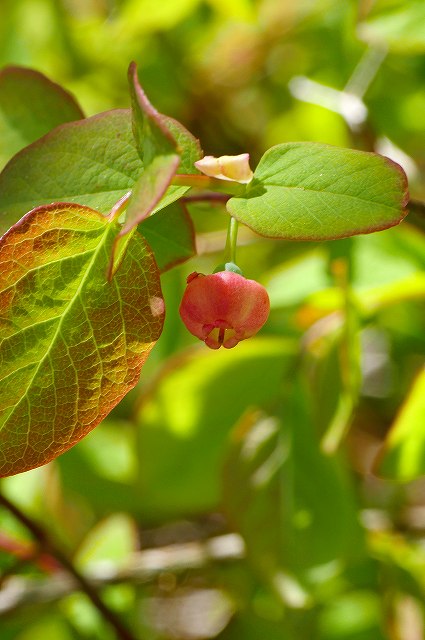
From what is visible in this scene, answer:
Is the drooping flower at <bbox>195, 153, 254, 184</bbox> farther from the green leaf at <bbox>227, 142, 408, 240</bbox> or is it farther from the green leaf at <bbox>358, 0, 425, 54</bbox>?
the green leaf at <bbox>358, 0, 425, 54</bbox>

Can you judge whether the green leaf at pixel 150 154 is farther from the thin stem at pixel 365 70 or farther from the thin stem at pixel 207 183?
the thin stem at pixel 365 70

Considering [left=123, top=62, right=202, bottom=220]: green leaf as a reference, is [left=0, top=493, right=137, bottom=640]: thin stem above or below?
below

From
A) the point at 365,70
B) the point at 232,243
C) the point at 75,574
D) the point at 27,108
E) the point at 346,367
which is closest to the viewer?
the point at 232,243

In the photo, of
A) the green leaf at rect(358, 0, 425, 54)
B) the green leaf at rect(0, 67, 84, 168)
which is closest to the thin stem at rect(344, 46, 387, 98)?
the green leaf at rect(358, 0, 425, 54)

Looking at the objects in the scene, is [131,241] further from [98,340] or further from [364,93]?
[364,93]

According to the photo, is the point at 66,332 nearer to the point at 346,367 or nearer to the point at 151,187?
the point at 151,187

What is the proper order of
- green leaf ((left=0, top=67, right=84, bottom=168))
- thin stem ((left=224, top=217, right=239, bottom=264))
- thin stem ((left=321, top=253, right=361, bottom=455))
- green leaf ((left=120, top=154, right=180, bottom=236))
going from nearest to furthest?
green leaf ((left=120, top=154, right=180, bottom=236)), thin stem ((left=224, top=217, right=239, bottom=264)), green leaf ((left=0, top=67, right=84, bottom=168)), thin stem ((left=321, top=253, right=361, bottom=455))

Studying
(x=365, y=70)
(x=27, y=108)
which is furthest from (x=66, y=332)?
(x=365, y=70)
